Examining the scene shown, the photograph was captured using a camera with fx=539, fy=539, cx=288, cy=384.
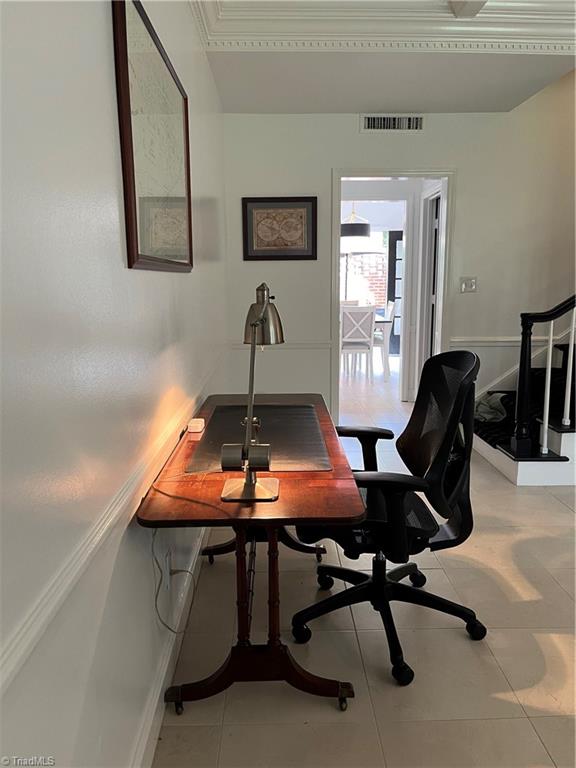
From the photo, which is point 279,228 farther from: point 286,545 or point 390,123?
point 286,545

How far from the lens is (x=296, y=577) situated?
2.38 m

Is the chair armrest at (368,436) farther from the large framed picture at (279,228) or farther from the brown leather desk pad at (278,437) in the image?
the large framed picture at (279,228)

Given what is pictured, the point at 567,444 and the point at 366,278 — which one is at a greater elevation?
the point at 366,278

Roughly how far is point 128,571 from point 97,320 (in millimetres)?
661

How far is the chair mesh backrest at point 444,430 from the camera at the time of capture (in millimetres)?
1735

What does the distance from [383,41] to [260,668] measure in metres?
2.97

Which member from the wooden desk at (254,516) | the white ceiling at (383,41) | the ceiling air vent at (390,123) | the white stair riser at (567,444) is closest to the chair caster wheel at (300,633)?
the wooden desk at (254,516)

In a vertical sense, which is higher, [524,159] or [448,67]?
[448,67]

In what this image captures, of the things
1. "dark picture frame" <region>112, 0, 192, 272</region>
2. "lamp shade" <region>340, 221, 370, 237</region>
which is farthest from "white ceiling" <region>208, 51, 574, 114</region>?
"lamp shade" <region>340, 221, 370, 237</region>

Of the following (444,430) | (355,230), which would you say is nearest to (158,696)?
(444,430)

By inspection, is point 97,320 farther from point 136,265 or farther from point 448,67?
point 448,67

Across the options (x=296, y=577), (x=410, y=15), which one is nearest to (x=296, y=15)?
(x=410, y=15)

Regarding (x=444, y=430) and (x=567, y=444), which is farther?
(x=567, y=444)

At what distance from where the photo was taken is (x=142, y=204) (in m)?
1.50
